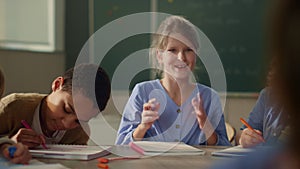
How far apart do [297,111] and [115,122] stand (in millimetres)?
3260

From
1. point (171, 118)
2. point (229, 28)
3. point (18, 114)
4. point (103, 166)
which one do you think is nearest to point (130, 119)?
point (171, 118)

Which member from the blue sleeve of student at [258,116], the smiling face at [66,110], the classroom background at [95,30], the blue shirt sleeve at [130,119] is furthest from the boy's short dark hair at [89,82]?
the classroom background at [95,30]

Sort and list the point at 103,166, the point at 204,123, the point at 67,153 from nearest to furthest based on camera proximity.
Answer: the point at 103,166 → the point at 67,153 → the point at 204,123

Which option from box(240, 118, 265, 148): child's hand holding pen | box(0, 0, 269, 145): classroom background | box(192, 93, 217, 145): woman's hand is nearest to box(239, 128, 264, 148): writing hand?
box(240, 118, 265, 148): child's hand holding pen

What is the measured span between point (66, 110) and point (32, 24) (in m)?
2.05

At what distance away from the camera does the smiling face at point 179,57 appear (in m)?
2.16

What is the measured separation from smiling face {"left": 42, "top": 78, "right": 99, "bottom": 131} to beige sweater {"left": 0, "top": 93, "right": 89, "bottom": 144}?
81 mm

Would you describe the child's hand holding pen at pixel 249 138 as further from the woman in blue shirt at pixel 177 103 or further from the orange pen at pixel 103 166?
the orange pen at pixel 103 166

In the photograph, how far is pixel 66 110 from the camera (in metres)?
1.77

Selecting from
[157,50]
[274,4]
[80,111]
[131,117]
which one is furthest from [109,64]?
[274,4]

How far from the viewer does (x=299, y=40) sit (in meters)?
0.22

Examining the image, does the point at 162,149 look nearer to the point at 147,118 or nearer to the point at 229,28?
the point at 147,118

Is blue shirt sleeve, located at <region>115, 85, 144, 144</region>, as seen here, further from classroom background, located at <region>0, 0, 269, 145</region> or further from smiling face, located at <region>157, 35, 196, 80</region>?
classroom background, located at <region>0, 0, 269, 145</region>

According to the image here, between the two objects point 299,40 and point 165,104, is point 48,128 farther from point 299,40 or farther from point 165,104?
point 299,40
